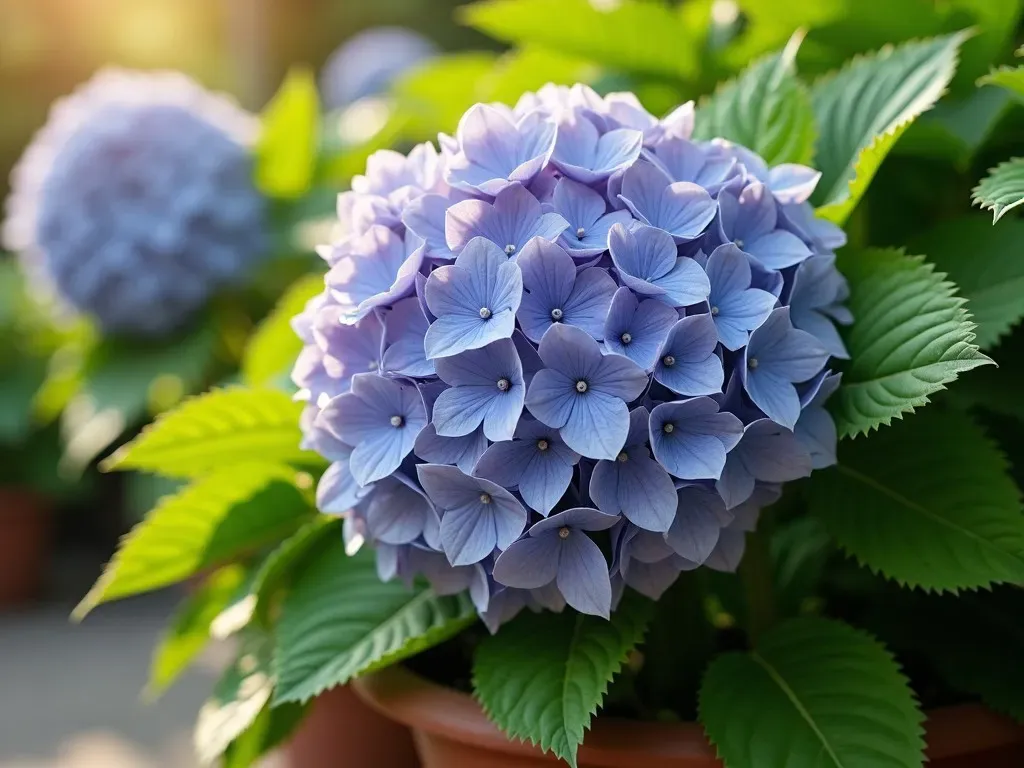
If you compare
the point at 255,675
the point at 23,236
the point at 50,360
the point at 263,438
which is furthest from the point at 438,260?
the point at 50,360

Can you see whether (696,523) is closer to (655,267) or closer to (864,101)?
(655,267)

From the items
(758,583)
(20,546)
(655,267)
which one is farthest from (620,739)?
(20,546)

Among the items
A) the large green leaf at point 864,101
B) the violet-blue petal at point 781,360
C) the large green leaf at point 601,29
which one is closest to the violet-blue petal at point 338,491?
the violet-blue petal at point 781,360

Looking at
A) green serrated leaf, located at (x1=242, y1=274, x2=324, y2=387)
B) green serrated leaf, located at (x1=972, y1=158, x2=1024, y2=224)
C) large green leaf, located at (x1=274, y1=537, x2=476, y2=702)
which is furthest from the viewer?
green serrated leaf, located at (x1=242, y1=274, x2=324, y2=387)

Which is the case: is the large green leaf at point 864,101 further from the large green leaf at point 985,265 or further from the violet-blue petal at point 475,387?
the violet-blue petal at point 475,387

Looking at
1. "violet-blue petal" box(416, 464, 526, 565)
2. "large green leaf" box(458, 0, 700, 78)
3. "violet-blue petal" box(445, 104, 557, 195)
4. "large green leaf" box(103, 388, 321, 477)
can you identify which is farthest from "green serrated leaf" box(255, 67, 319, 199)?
"violet-blue petal" box(416, 464, 526, 565)

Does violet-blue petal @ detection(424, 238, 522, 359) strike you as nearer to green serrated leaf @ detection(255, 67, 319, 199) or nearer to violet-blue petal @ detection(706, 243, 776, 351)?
violet-blue petal @ detection(706, 243, 776, 351)
